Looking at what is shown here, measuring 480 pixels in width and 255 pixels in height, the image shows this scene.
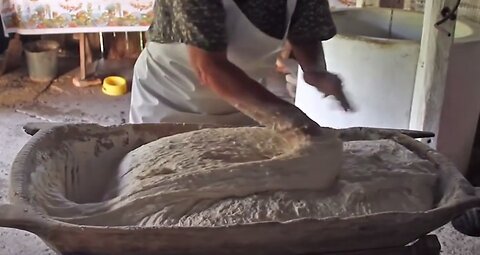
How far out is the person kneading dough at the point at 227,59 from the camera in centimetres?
125

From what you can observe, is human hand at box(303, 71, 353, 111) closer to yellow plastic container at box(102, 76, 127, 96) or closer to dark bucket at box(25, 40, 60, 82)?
yellow plastic container at box(102, 76, 127, 96)

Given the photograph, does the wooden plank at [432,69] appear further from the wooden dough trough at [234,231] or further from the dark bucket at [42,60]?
the dark bucket at [42,60]

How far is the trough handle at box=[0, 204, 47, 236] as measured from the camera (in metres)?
1.02

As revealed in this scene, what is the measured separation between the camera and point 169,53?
1.66 meters

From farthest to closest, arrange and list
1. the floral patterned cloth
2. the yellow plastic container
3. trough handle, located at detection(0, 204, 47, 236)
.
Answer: the yellow plastic container, the floral patterned cloth, trough handle, located at detection(0, 204, 47, 236)

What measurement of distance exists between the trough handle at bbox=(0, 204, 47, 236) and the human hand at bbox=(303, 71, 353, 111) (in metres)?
0.67

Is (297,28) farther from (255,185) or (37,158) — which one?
(37,158)

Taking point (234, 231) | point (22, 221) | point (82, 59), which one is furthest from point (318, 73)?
point (82, 59)

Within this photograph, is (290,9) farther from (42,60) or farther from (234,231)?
(42,60)

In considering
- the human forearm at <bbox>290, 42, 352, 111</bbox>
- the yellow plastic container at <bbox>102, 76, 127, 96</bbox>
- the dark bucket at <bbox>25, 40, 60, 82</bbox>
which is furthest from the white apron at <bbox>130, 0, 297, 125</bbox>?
the dark bucket at <bbox>25, 40, 60, 82</bbox>

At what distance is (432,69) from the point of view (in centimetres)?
226

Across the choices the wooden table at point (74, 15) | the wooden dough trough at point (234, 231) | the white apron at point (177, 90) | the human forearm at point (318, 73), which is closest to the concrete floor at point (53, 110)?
the wooden table at point (74, 15)

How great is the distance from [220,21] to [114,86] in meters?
2.34

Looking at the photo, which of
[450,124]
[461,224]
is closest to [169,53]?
[461,224]
